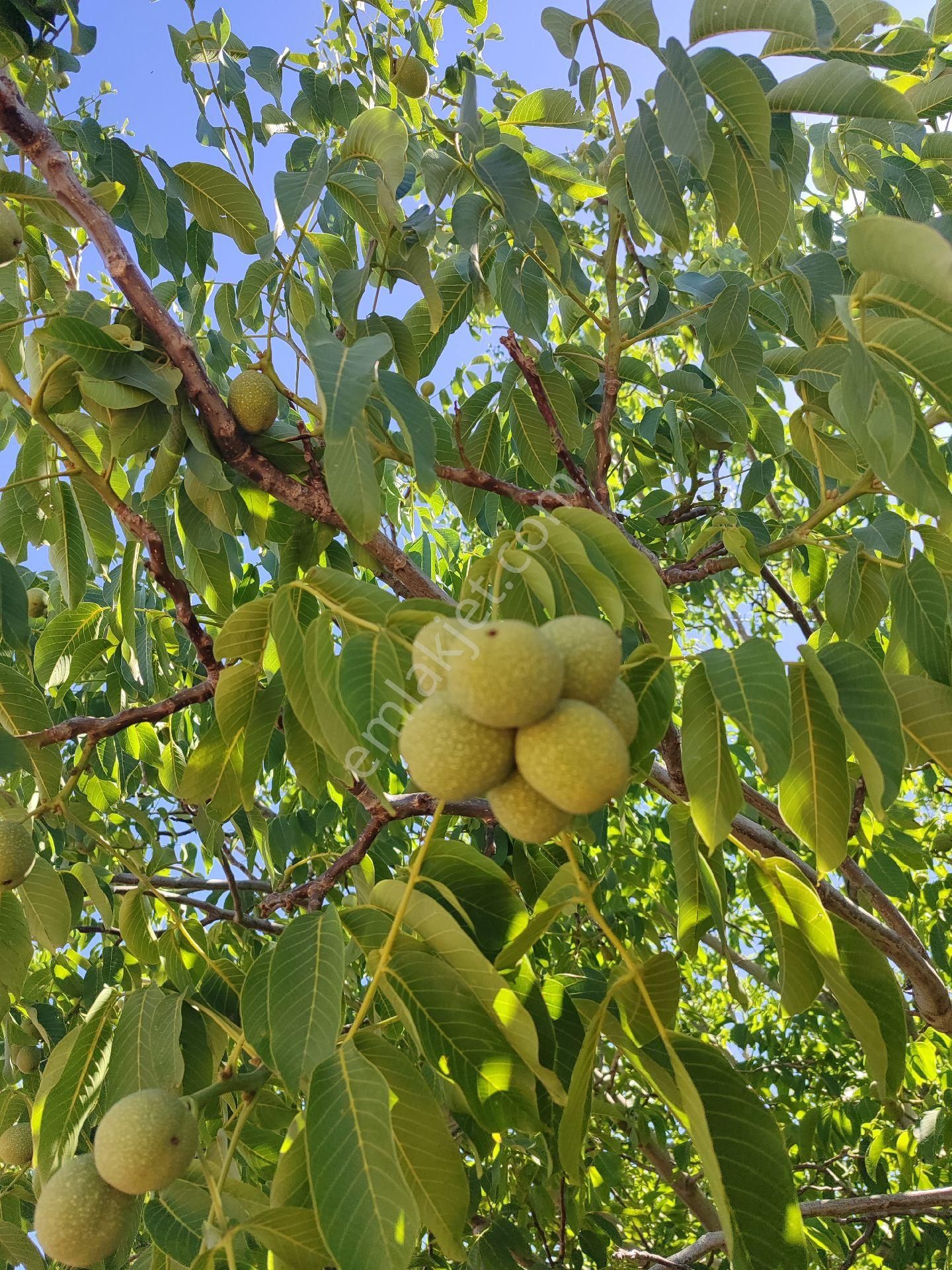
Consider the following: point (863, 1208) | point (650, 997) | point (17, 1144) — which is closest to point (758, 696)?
point (650, 997)

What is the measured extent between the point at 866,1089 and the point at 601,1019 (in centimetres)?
296

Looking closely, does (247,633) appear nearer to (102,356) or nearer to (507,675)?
(102,356)

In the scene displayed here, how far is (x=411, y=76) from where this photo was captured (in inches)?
105

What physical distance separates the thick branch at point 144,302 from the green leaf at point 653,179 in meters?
0.73

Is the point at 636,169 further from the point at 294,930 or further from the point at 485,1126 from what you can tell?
the point at 485,1126

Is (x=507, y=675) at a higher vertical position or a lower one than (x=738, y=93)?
lower

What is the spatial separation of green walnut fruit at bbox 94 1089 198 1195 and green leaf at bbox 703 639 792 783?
834 millimetres

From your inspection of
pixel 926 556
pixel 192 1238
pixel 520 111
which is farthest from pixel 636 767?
pixel 520 111

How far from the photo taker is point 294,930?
126 cm

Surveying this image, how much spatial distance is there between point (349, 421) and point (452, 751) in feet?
1.29

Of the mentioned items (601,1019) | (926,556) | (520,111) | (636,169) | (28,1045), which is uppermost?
(520,111)

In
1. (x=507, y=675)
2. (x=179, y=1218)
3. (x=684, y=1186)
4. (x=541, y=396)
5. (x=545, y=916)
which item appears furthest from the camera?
→ (x=684, y=1186)

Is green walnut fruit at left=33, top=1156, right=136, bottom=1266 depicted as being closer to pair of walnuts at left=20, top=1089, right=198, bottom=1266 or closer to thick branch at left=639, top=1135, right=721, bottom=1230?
pair of walnuts at left=20, top=1089, right=198, bottom=1266

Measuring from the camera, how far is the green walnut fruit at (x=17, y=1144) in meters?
2.04
